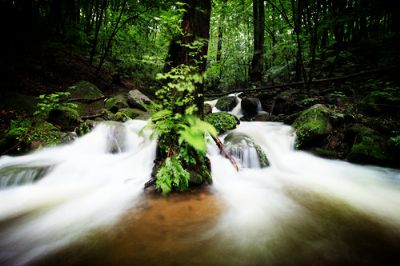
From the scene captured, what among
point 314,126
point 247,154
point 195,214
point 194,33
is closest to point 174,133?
point 195,214

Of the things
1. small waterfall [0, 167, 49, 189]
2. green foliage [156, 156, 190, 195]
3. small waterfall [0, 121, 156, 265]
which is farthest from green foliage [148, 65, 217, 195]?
small waterfall [0, 167, 49, 189]

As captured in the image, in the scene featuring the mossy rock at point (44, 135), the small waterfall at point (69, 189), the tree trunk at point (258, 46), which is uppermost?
the tree trunk at point (258, 46)

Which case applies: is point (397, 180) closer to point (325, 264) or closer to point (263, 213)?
point (263, 213)

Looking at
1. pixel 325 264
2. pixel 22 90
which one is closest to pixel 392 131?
pixel 325 264

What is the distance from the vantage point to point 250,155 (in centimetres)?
534

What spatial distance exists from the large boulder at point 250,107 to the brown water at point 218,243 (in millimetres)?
7395

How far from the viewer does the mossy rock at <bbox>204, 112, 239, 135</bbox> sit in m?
7.20

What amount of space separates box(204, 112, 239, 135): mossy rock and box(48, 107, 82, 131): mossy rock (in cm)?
399

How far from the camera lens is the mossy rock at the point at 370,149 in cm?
534

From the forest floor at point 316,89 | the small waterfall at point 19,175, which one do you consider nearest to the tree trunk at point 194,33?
the small waterfall at point 19,175

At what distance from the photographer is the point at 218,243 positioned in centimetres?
240

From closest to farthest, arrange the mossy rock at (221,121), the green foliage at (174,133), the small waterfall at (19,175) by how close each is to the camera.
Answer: the green foliage at (174,133)
the small waterfall at (19,175)
the mossy rock at (221,121)

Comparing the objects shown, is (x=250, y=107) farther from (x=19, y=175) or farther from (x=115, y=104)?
(x=19, y=175)

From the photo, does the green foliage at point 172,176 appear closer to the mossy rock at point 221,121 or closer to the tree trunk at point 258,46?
the mossy rock at point 221,121
